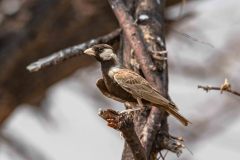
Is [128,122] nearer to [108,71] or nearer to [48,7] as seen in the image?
[108,71]

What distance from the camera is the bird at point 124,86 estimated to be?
1554mm

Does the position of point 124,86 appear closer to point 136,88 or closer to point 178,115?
point 136,88

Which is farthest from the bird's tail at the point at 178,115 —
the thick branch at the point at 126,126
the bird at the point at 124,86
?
the thick branch at the point at 126,126

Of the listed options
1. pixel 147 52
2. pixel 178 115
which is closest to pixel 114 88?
pixel 178 115

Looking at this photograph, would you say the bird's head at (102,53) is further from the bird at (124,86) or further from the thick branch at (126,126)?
the thick branch at (126,126)

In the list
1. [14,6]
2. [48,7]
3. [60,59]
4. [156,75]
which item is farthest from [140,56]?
[14,6]

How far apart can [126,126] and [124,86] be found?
0.52 ft

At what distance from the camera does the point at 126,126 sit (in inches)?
55.4

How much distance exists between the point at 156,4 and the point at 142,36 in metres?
0.21

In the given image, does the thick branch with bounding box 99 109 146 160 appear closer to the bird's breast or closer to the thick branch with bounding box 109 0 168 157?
the bird's breast

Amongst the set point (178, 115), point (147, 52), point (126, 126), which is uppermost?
point (147, 52)

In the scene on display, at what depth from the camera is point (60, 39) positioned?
12.0 feet

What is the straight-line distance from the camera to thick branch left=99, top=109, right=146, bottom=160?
141cm

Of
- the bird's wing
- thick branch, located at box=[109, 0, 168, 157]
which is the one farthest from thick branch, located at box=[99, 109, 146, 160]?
thick branch, located at box=[109, 0, 168, 157]
